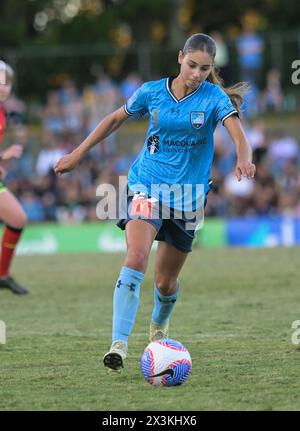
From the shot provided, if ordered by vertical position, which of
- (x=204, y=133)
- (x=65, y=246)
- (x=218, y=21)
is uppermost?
(x=218, y=21)

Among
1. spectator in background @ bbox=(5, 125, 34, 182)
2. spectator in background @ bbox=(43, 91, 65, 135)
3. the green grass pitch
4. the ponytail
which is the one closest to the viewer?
the green grass pitch

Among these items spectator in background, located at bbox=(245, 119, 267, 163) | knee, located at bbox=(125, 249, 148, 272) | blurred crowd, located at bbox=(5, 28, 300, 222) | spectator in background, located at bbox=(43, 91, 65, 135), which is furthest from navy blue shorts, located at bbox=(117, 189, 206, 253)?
spectator in background, located at bbox=(43, 91, 65, 135)

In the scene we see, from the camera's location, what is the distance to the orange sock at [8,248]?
420 inches

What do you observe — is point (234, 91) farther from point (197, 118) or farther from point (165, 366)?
point (165, 366)

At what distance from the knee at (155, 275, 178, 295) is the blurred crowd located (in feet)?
36.9

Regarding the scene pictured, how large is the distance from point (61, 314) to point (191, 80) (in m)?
3.64

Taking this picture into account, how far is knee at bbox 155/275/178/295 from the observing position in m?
6.64

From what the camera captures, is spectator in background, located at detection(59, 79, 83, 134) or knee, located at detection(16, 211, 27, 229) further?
spectator in background, located at detection(59, 79, 83, 134)

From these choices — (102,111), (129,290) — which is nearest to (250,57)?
(102,111)

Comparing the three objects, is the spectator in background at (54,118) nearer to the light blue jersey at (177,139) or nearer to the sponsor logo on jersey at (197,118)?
the light blue jersey at (177,139)

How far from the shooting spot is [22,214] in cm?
1055

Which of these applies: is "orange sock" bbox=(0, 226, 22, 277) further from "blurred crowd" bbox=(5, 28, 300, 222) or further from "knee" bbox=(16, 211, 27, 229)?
"blurred crowd" bbox=(5, 28, 300, 222)

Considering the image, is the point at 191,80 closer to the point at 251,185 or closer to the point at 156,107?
the point at 156,107
